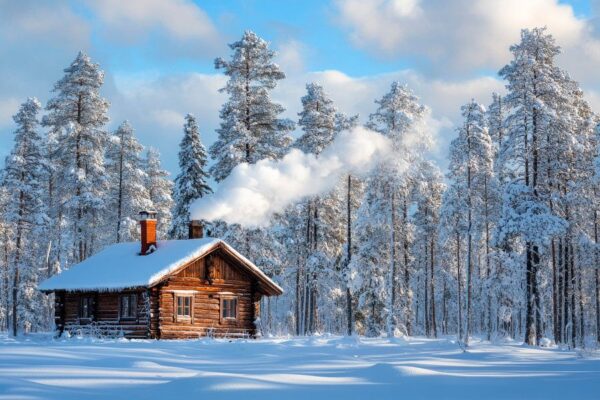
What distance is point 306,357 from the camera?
25.3 meters

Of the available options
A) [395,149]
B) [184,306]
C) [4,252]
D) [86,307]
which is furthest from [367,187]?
[4,252]

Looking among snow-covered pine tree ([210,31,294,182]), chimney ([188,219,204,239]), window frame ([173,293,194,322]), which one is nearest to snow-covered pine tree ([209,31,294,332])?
snow-covered pine tree ([210,31,294,182])

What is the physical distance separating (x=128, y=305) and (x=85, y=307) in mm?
3157

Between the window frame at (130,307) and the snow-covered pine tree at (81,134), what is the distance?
11.0 m

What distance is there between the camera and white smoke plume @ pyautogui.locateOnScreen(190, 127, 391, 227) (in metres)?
37.0

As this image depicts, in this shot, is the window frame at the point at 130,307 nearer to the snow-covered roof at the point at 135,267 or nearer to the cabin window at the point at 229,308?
the snow-covered roof at the point at 135,267

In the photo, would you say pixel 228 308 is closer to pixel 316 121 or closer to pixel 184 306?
pixel 184 306

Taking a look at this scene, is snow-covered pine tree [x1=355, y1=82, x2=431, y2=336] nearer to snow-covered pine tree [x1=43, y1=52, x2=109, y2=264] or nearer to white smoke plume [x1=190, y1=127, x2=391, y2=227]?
white smoke plume [x1=190, y1=127, x2=391, y2=227]

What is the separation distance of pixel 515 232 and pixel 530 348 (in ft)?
21.0

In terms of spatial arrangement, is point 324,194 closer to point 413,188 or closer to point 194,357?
point 413,188

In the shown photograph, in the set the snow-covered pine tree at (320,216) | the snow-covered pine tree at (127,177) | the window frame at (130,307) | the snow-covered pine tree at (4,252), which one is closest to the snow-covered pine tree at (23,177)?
the snow-covered pine tree at (127,177)

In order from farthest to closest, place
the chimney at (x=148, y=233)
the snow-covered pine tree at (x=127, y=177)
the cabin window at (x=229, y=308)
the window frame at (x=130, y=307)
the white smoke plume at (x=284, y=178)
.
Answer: the snow-covered pine tree at (x=127, y=177) → the white smoke plume at (x=284, y=178) → the chimney at (x=148, y=233) → the cabin window at (x=229, y=308) → the window frame at (x=130, y=307)

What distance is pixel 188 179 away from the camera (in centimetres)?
4575

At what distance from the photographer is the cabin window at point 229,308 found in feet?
120
